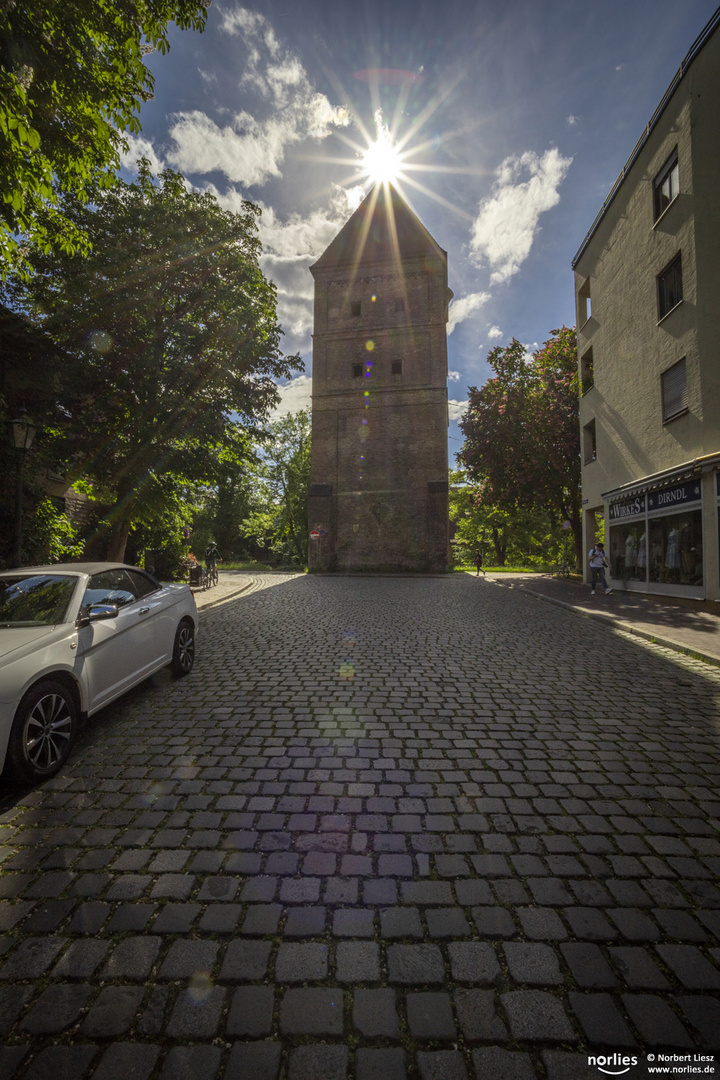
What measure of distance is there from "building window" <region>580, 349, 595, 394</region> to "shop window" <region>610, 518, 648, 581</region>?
6319 mm

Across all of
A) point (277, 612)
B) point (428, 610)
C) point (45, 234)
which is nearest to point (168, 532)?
point (277, 612)

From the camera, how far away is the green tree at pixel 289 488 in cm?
4378

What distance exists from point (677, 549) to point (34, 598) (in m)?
13.9

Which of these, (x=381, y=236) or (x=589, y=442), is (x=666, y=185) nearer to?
(x=589, y=442)

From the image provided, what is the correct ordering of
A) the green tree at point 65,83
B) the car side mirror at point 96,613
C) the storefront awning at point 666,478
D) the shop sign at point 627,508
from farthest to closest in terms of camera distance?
1. the shop sign at point 627,508
2. the storefront awning at point 666,478
3. the green tree at point 65,83
4. the car side mirror at point 96,613

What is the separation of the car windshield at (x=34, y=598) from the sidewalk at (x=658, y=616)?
762 centimetres

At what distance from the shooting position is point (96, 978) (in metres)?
1.82

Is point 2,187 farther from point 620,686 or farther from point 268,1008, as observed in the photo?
point 620,686

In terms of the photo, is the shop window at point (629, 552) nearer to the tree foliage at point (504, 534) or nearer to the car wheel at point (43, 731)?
the car wheel at point (43, 731)

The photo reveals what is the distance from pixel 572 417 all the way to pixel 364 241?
1936 cm

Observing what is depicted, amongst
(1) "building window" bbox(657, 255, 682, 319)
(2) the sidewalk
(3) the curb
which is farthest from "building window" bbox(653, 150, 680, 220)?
(3) the curb
